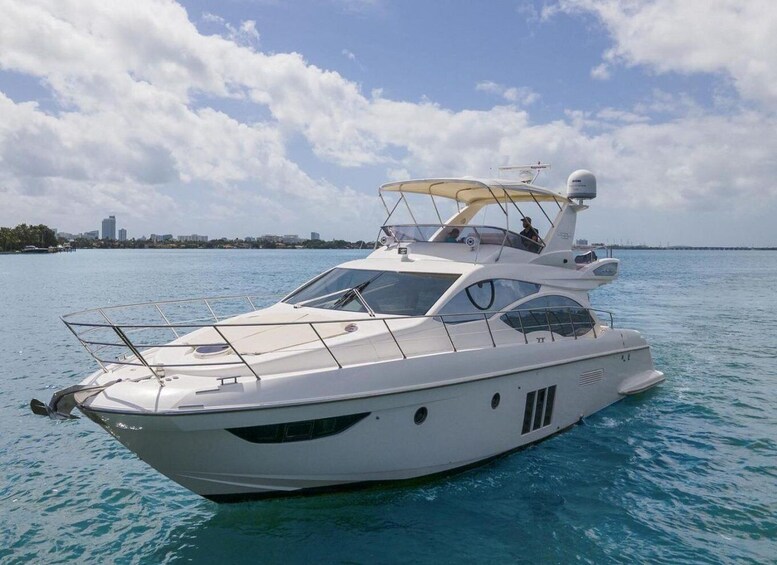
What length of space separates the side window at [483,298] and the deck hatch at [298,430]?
2130 millimetres

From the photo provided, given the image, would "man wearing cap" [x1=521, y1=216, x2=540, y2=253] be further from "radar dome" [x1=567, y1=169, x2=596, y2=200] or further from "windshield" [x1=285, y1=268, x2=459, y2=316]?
"windshield" [x1=285, y1=268, x2=459, y2=316]

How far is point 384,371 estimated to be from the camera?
6.75 meters

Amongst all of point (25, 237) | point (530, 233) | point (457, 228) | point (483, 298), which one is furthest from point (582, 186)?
point (25, 237)

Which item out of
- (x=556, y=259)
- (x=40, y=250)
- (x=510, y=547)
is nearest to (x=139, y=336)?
(x=556, y=259)

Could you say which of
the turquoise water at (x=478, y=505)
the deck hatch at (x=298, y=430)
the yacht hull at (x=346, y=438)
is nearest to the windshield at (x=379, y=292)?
the yacht hull at (x=346, y=438)

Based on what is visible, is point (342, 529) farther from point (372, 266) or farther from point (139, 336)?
point (139, 336)

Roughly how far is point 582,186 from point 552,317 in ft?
11.4

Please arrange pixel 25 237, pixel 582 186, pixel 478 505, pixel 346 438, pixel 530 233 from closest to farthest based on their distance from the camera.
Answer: pixel 346 438
pixel 478 505
pixel 530 233
pixel 582 186
pixel 25 237

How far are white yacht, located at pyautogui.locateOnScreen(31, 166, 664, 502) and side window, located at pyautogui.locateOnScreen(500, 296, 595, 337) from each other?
3cm

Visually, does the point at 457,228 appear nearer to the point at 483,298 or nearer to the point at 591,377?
the point at 483,298

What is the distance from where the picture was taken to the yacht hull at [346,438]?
603 cm

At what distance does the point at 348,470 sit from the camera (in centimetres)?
673

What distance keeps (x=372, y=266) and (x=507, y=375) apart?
2782 millimetres

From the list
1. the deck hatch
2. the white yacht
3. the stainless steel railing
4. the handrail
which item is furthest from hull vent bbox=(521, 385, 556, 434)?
the deck hatch
